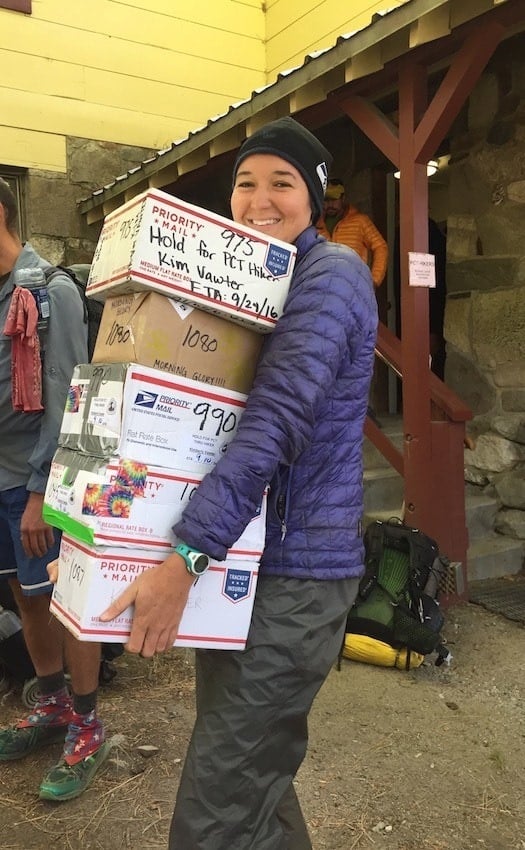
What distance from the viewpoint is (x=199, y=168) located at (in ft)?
15.8

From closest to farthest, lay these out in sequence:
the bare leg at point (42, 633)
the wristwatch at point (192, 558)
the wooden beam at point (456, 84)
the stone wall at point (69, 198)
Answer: the wristwatch at point (192, 558)
the bare leg at point (42, 633)
the wooden beam at point (456, 84)
the stone wall at point (69, 198)

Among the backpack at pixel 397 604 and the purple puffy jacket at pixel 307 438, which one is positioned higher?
the purple puffy jacket at pixel 307 438

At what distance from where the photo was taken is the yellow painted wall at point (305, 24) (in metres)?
5.53

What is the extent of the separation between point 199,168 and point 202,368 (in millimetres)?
3893

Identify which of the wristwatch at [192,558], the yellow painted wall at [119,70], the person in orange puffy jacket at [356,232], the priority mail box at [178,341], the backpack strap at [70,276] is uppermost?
the yellow painted wall at [119,70]

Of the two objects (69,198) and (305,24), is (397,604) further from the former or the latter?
(305,24)

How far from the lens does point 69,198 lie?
5844mm

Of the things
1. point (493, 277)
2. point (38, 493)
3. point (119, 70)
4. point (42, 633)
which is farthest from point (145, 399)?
point (119, 70)

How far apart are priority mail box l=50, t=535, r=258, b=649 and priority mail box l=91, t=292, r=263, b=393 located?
35 cm

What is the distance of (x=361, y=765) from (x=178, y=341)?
1.86 m

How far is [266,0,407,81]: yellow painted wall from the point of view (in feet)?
18.1

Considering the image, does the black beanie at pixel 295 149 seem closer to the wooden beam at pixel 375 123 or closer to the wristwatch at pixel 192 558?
the wristwatch at pixel 192 558

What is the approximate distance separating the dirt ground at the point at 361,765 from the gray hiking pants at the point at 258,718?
0.87 m

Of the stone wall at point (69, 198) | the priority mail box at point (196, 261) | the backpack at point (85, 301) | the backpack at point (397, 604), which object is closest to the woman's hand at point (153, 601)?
the priority mail box at point (196, 261)
